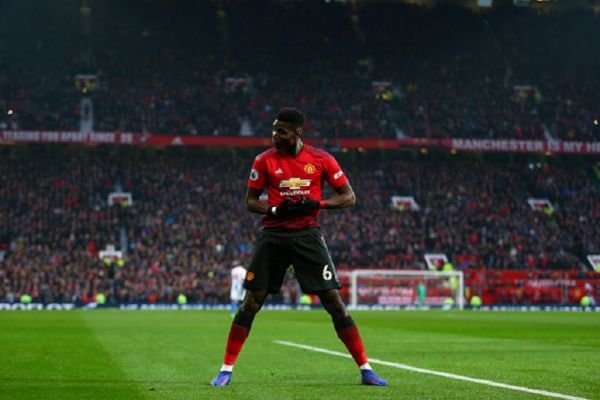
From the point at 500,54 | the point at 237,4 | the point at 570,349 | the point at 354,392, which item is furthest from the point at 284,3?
the point at 354,392

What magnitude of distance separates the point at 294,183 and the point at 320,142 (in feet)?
151

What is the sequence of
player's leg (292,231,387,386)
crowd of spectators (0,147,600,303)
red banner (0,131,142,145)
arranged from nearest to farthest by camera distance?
player's leg (292,231,387,386) < crowd of spectators (0,147,600,303) < red banner (0,131,142,145)

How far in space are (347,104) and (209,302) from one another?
16.7 meters

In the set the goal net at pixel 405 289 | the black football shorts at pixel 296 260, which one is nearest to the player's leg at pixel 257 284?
the black football shorts at pixel 296 260

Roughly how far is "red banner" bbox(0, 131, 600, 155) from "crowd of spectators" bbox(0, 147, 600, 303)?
6.89 feet

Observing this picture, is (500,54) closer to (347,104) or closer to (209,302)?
(347,104)

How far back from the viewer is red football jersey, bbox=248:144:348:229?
365 inches

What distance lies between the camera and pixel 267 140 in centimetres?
5541

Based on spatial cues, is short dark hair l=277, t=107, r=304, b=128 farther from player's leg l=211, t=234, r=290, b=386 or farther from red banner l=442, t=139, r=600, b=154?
red banner l=442, t=139, r=600, b=154

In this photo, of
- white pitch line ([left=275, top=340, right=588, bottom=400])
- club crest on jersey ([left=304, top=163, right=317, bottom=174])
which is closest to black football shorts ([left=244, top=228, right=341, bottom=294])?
club crest on jersey ([left=304, top=163, right=317, bottom=174])

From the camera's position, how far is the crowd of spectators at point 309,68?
55.9m

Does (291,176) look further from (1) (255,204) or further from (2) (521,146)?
(2) (521,146)

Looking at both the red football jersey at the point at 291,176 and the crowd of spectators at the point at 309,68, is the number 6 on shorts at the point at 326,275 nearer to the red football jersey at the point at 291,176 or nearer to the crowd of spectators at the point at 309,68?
the red football jersey at the point at 291,176

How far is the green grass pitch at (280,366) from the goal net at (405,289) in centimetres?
2567
